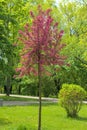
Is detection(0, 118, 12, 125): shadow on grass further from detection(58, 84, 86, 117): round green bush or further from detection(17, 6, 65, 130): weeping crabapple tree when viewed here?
detection(17, 6, 65, 130): weeping crabapple tree

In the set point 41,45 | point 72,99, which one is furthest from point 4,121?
point 41,45

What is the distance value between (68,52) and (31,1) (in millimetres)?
9642

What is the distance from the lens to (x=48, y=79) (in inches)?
1554

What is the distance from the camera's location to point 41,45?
984 cm

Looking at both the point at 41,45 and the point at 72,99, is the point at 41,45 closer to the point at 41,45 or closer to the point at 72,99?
the point at 41,45

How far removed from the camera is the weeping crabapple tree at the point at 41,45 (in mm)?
9844

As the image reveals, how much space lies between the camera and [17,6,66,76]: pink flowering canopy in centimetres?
984

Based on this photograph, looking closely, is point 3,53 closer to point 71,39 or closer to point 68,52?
point 68,52

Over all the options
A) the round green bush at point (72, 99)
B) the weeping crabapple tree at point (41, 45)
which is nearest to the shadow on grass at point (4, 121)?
the round green bush at point (72, 99)

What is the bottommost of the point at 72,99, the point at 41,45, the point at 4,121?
the point at 4,121

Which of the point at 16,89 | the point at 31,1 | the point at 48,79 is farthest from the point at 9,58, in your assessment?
the point at 16,89

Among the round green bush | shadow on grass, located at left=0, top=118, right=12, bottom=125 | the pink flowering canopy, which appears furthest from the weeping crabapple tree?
the round green bush

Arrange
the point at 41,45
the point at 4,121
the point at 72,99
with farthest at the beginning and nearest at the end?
A: 1. the point at 72,99
2. the point at 4,121
3. the point at 41,45

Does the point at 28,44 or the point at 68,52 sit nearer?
the point at 28,44
